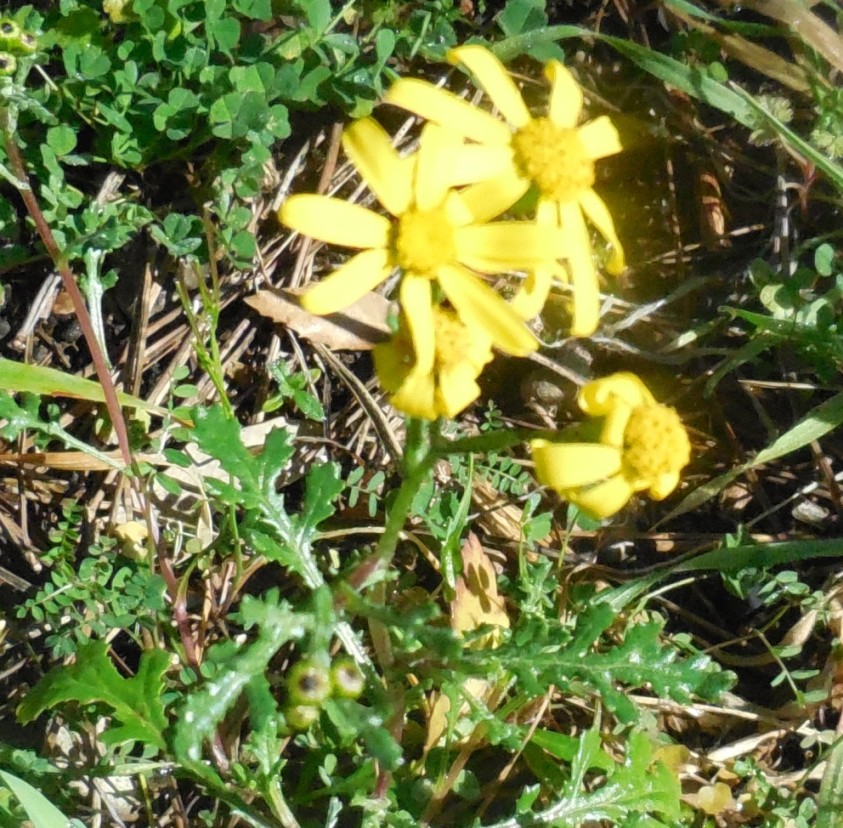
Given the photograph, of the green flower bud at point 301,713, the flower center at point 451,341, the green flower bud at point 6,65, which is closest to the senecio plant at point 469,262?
the flower center at point 451,341

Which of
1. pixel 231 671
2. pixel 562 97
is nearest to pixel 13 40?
pixel 562 97

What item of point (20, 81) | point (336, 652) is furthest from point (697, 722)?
point (20, 81)

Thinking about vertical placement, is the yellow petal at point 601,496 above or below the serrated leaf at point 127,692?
above

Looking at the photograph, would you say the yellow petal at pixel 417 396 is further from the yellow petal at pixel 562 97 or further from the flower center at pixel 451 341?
the yellow petal at pixel 562 97

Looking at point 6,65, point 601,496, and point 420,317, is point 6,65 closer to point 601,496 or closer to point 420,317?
point 420,317

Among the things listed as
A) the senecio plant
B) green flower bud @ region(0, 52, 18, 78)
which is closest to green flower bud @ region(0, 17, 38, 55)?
green flower bud @ region(0, 52, 18, 78)

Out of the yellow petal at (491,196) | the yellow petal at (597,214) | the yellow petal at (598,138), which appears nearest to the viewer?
the yellow petal at (491,196)

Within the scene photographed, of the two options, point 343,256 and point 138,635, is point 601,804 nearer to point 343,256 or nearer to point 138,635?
point 138,635
